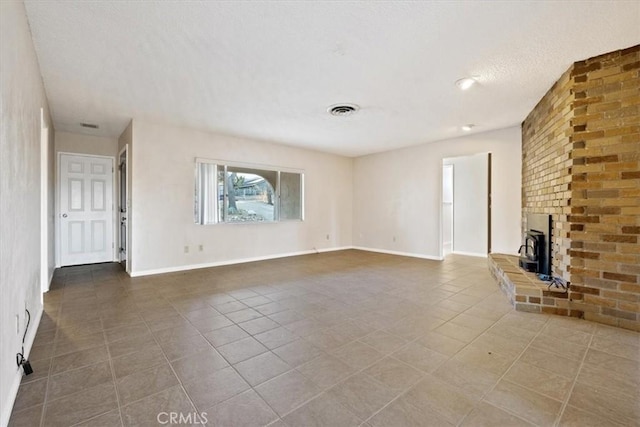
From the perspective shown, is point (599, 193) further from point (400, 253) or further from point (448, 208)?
point (448, 208)

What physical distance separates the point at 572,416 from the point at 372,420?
1.04m

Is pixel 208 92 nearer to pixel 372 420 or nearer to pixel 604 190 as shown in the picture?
pixel 372 420

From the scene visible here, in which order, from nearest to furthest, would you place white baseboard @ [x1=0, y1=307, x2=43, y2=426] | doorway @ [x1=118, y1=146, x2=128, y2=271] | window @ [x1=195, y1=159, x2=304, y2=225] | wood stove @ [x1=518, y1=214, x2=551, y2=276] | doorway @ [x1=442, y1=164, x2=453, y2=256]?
white baseboard @ [x1=0, y1=307, x2=43, y2=426], wood stove @ [x1=518, y1=214, x2=551, y2=276], window @ [x1=195, y1=159, x2=304, y2=225], doorway @ [x1=118, y1=146, x2=128, y2=271], doorway @ [x1=442, y1=164, x2=453, y2=256]

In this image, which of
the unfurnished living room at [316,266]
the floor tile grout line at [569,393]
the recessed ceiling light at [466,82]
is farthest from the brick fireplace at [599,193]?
the recessed ceiling light at [466,82]

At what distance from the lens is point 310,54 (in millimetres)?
2520

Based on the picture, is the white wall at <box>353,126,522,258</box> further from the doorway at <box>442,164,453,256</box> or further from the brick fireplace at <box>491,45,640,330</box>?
the brick fireplace at <box>491,45,640,330</box>

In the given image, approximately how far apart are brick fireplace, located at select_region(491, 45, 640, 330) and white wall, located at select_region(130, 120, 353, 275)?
14.3 feet

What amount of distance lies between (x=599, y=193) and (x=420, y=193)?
11.5 feet

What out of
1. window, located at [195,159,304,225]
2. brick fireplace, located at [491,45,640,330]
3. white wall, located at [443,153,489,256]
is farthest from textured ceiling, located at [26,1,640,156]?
white wall, located at [443,153,489,256]

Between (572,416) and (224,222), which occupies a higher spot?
(224,222)

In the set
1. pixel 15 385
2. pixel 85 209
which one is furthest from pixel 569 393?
pixel 85 209

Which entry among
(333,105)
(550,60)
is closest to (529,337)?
(550,60)

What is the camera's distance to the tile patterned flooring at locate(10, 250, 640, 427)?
1.50 meters

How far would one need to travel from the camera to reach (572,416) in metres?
1.47
